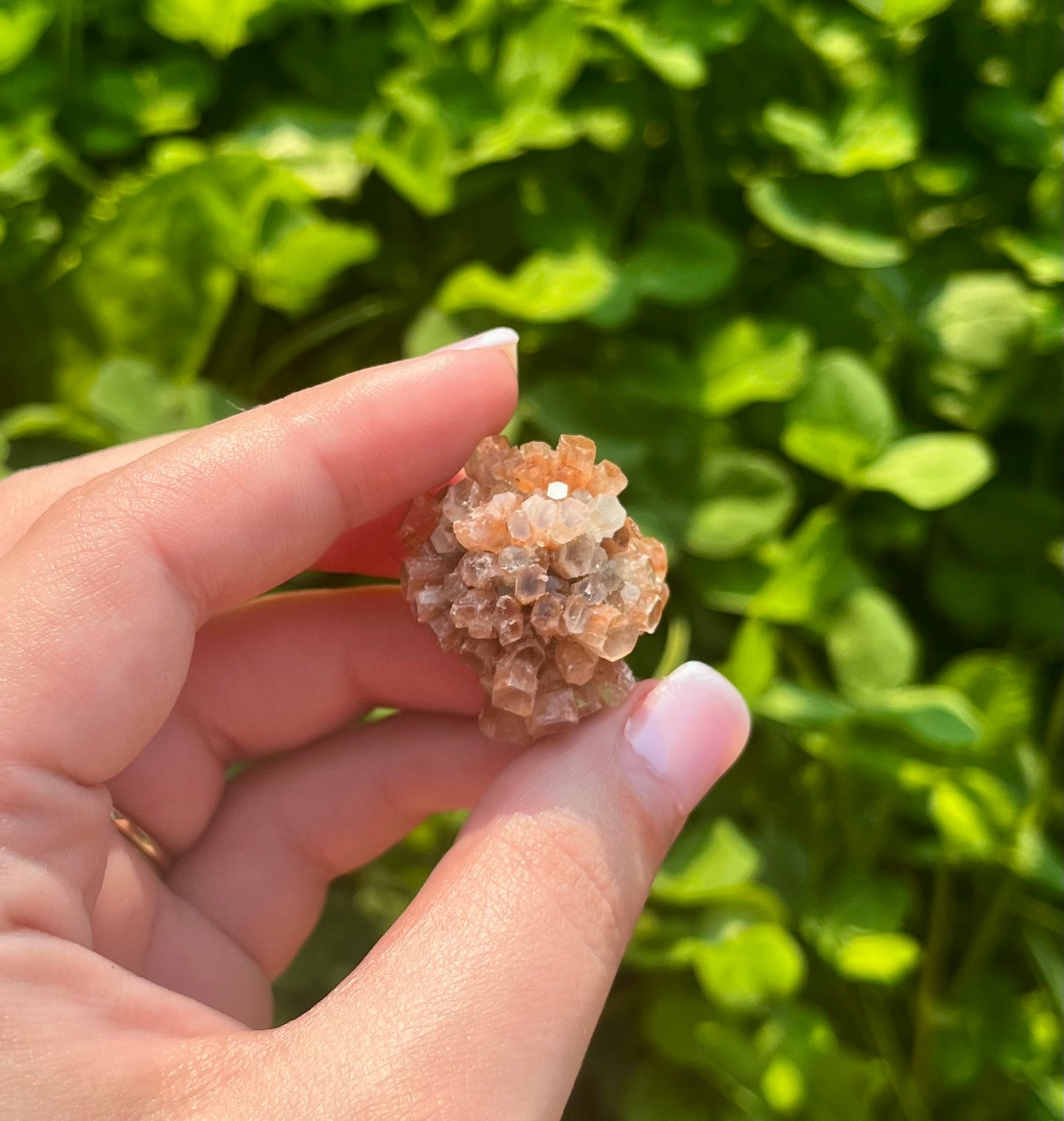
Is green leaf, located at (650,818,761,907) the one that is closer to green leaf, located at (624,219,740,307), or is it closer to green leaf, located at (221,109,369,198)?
Result: green leaf, located at (624,219,740,307)

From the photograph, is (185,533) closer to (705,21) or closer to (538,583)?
(538,583)

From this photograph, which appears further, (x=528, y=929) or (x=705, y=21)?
(x=705, y=21)

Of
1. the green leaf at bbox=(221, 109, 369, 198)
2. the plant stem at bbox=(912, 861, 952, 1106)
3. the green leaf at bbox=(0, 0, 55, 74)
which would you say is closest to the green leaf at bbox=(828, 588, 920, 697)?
the plant stem at bbox=(912, 861, 952, 1106)

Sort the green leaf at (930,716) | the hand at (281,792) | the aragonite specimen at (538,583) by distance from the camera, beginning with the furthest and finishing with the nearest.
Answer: the green leaf at (930,716) < the aragonite specimen at (538,583) < the hand at (281,792)

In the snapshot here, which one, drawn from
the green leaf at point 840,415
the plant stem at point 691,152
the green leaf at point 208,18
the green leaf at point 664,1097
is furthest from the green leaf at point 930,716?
the green leaf at point 208,18

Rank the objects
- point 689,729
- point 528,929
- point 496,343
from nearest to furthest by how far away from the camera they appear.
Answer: point 528,929 < point 689,729 < point 496,343

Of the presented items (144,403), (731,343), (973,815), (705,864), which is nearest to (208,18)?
(144,403)

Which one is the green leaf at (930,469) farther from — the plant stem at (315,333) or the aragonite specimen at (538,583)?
the plant stem at (315,333)

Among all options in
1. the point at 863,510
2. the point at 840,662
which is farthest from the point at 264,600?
the point at 863,510
